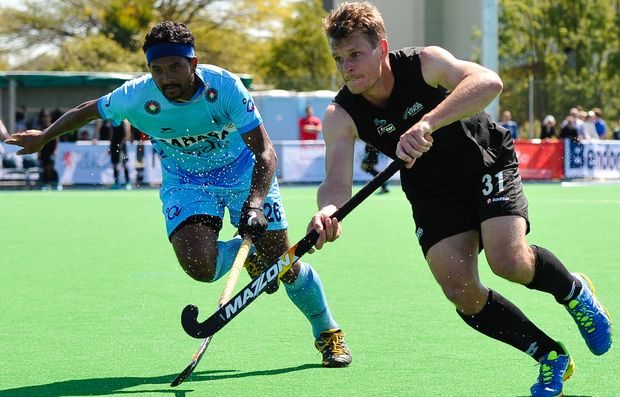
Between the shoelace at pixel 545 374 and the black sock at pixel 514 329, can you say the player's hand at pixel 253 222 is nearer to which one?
the black sock at pixel 514 329

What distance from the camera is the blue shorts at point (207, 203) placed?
19.2 feet

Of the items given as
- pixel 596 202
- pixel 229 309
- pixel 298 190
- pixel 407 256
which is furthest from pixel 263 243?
pixel 298 190

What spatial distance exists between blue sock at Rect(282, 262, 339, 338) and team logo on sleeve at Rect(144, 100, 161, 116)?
1006 mm

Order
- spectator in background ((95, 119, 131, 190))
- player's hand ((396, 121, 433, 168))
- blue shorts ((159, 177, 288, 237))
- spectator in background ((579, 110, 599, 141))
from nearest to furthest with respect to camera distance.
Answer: player's hand ((396, 121, 433, 168)), blue shorts ((159, 177, 288, 237)), spectator in background ((95, 119, 131, 190)), spectator in background ((579, 110, 599, 141))

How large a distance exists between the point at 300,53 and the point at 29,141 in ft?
118

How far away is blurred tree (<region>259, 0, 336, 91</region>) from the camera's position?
41.4 meters

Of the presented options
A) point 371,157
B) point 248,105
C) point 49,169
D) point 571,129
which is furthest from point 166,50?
point 571,129

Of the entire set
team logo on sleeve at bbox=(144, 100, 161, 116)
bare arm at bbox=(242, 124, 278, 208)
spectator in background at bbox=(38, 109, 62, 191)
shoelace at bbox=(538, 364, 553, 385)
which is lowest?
spectator in background at bbox=(38, 109, 62, 191)

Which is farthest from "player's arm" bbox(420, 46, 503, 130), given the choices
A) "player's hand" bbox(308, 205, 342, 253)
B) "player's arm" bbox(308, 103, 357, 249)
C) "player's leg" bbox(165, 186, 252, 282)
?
"player's leg" bbox(165, 186, 252, 282)

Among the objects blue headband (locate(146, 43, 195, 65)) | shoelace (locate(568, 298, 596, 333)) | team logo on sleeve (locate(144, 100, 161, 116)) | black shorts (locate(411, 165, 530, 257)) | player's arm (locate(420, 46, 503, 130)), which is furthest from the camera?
team logo on sleeve (locate(144, 100, 161, 116))

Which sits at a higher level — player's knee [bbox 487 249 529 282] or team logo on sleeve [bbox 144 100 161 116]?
team logo on sleeve [bbox 144 100 161 116]

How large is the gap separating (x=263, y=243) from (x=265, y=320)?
1163 millimetres

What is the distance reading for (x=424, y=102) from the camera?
497 cm

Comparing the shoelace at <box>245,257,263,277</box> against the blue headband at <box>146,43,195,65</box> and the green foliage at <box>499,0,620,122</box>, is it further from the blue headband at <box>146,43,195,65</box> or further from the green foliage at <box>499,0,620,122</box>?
the green foliage at <box>499,0,620,122</box>
